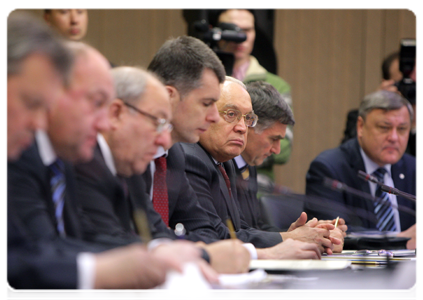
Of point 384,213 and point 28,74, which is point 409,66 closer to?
point 384,213

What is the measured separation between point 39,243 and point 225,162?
1744mm

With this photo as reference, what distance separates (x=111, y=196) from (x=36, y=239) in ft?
1.27

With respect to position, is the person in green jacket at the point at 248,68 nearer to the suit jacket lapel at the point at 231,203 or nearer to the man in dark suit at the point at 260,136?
the man in dark suit at the point at 260,136

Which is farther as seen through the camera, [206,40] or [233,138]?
[206,40]

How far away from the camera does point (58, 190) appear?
1522 millimetres

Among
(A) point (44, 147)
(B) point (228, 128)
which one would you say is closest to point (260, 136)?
(B) point (228, 128)

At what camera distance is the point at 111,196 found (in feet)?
5.66

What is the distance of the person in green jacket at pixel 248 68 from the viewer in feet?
11.9

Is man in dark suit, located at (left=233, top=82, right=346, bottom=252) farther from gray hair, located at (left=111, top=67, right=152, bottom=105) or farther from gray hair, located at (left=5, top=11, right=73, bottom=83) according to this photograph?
gray hair, located at (left=5, top=11, right=73, bottom=83)

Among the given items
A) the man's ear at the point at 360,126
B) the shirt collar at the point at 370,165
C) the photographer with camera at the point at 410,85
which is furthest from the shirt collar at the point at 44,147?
the photographer with camera at the point at 410,85

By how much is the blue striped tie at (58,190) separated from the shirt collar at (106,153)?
23 cm
